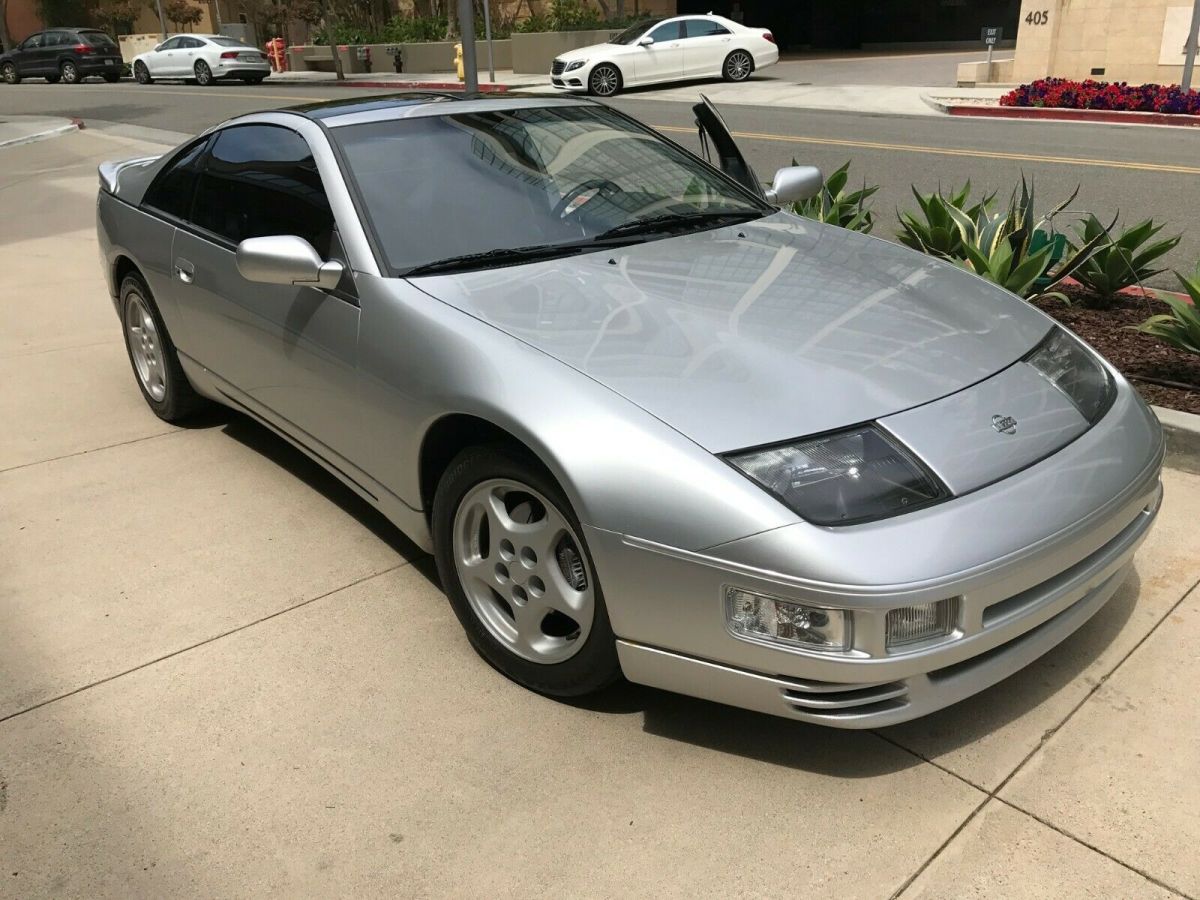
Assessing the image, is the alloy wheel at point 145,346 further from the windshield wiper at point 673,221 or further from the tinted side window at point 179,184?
the windshield wiper at point 673,221

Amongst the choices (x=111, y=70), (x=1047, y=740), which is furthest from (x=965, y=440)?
(x=111, y=70)

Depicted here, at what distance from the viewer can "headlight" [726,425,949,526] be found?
2.48 m

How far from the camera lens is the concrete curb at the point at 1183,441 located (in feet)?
13.9

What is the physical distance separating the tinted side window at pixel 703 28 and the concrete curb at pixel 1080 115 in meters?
7.17

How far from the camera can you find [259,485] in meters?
4.57

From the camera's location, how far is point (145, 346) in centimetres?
527

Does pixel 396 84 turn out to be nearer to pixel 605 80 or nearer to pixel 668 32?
pixel 605 80

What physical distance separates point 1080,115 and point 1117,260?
529 inches

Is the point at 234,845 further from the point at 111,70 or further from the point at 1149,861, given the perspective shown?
the point at 111,70

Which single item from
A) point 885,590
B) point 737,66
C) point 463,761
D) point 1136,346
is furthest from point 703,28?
point 885,590

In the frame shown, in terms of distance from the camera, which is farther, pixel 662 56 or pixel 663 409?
pixel 662 56

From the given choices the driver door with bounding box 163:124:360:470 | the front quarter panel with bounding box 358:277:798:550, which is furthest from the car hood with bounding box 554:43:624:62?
the front quarter panel with bounding box 358:277:798:550

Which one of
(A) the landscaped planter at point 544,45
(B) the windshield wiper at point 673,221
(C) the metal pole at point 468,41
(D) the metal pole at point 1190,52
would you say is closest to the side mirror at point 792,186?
(B) the windshield wiper at point 673,221

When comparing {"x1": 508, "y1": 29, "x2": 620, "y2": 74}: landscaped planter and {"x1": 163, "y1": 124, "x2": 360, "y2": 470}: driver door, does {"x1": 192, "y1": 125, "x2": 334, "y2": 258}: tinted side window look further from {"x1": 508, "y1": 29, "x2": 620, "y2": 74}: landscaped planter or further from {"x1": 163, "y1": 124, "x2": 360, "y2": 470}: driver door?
{"x1": 508, "y1": 29, "x2": 620, "y2": 74}: landscaped planter
